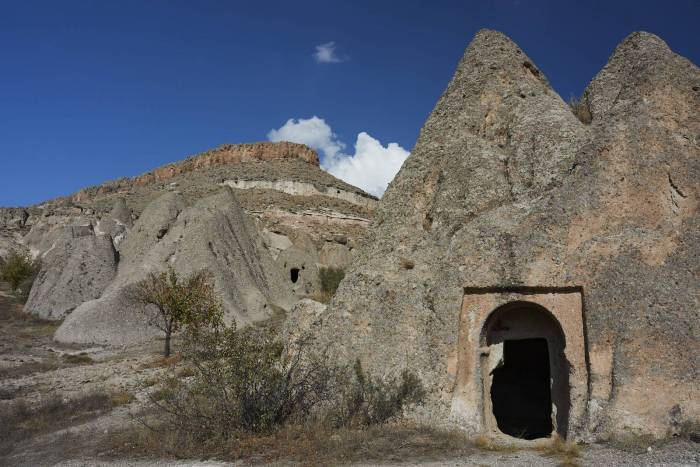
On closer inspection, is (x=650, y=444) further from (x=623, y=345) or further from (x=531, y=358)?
(x=531, y=358)

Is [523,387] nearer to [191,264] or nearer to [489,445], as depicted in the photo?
[489,445]

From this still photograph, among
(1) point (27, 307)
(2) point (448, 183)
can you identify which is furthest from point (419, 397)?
(1) point (27, 307)

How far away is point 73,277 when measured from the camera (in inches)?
1095

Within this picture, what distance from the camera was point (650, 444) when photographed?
23.4ft

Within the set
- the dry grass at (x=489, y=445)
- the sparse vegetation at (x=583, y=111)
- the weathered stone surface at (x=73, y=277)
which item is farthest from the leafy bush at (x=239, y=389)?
the weathered stone surface at (x=73, y=277)

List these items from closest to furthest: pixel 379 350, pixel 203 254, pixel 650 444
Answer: pixel 650 444
pixel 379 350
pixel 203 254

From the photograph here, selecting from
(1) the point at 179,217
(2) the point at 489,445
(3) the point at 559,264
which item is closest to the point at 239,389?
(2) the point at 489,445

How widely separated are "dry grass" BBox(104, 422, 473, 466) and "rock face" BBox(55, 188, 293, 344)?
10207mm

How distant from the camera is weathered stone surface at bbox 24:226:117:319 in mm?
27312

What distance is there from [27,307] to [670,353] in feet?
98.0

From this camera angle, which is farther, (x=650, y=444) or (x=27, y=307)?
(x=27, y=307)

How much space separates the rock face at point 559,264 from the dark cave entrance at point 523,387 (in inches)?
50.9

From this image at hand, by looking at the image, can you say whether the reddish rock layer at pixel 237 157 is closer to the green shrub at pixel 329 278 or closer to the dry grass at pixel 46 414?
the green shrub at pixel 329 278

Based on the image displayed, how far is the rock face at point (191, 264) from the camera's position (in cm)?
2228
